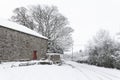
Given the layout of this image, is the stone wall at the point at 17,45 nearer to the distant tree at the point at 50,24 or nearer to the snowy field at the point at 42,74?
the snowy field at the point at 42,74

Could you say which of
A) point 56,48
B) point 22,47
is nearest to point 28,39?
point 22,47

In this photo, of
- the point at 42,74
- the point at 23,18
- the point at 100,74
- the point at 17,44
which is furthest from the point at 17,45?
the point at 23,18

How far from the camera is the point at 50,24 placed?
177 ft

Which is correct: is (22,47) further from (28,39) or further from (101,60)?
(101,60)

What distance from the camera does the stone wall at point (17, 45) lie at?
2413 centimetres

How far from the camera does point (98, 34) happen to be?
A: 54.0 m

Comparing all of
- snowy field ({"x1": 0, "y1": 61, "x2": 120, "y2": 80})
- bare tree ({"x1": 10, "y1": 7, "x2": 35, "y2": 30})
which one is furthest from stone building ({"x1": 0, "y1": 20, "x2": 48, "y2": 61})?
bare tree ({"x1": 10, "y1": 7, "x2": 35, "y2": 30})

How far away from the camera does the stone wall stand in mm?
24127

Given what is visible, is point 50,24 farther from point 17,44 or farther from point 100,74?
point 100,74

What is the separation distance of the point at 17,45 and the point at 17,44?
135mm

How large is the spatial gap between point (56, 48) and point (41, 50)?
52.5 feet

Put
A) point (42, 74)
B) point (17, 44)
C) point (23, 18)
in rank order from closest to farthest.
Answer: point (42, 74)
point (17, 44)
point (23, 18)

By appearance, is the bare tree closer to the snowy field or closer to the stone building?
the stone building

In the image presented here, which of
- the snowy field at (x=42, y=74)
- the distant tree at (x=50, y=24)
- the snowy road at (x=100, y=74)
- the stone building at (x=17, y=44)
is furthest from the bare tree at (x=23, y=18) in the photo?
the snowy field at (x=42, y=74)
